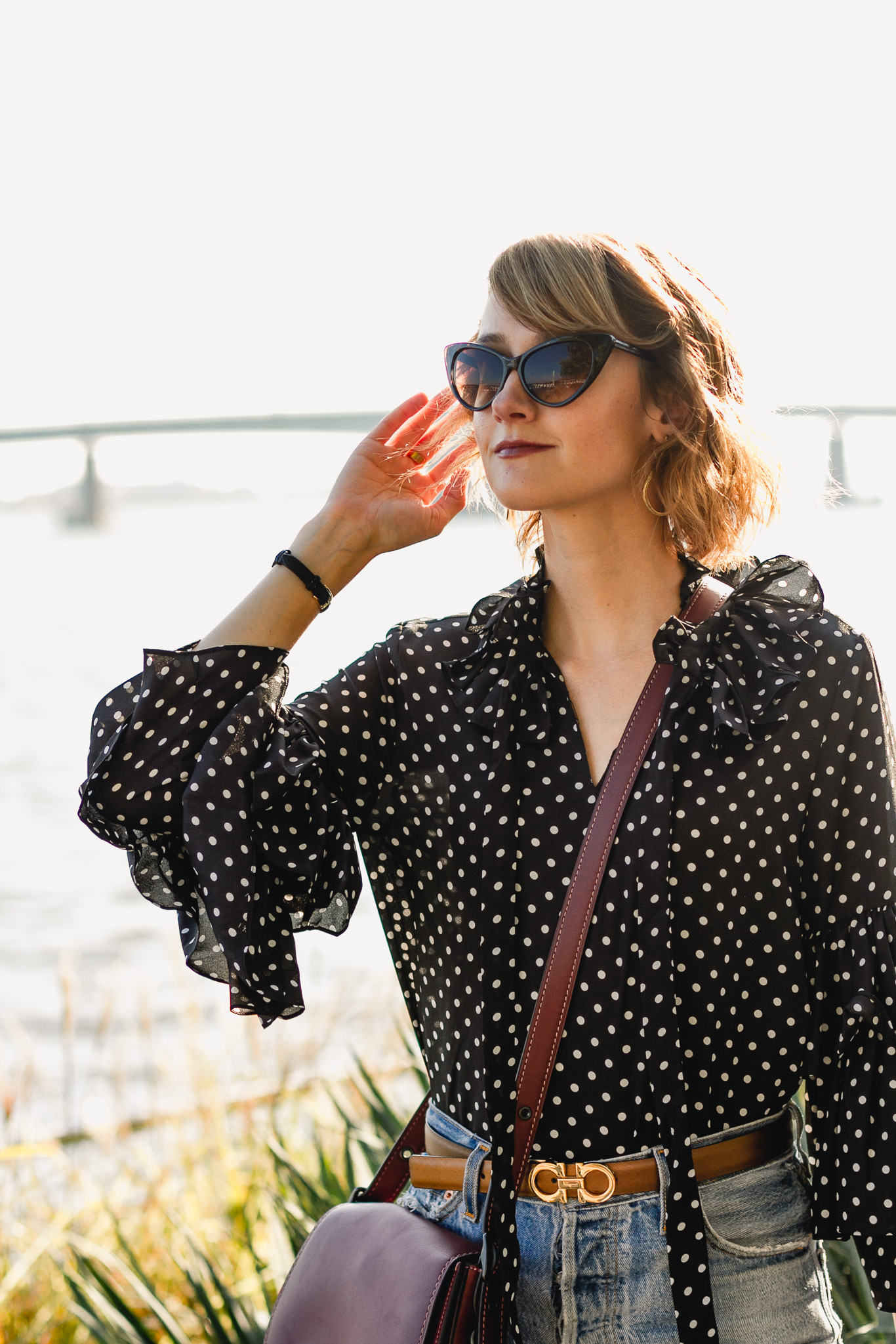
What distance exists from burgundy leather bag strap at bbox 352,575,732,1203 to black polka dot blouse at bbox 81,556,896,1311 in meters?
0.02

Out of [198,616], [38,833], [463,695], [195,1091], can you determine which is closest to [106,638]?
[198,616]

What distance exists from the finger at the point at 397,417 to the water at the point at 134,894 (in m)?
0.43

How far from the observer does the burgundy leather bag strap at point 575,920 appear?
→ 1532 millimetres

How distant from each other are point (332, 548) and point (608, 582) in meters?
0.40

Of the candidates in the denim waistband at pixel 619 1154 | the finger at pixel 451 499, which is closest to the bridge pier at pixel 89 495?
the finger at pixel 451 499

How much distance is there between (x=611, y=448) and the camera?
5.73 feet

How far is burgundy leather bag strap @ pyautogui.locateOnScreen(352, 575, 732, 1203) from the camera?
5.03 ft

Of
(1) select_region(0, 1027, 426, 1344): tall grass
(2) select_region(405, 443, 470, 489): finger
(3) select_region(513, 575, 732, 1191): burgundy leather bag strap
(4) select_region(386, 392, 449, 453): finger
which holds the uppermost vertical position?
(4) select_region(386, 392, 449, 453): finger

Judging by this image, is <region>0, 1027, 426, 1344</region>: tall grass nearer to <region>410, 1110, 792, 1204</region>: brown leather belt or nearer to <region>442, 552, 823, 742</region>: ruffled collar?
<region>410, 1110, 792, 1204</region>: brown leather belt

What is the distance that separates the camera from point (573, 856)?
5.30ft

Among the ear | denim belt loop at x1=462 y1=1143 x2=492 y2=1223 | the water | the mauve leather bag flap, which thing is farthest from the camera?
the water

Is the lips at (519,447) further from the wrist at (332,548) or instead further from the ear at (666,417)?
the wrist at (332,548)

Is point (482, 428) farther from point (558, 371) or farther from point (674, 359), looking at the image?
point (674, 359)

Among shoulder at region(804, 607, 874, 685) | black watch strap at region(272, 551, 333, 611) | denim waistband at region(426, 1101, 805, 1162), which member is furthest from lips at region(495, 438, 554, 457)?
denim waistband at region(426, 1101, 805, 1162)
